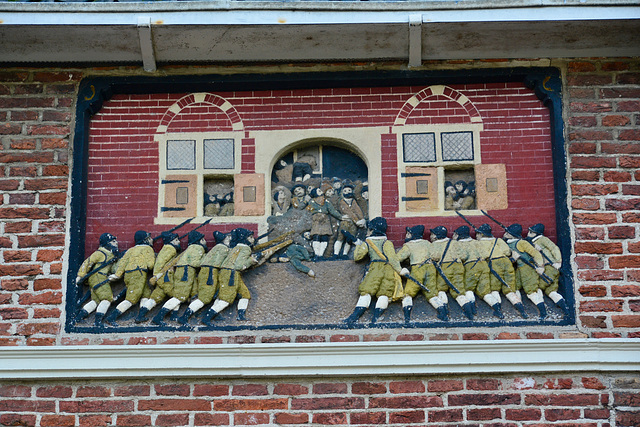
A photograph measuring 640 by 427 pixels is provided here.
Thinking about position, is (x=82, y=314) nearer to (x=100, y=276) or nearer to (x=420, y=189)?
(x=100, y=276)

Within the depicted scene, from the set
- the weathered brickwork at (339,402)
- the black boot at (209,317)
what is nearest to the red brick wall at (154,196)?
the black boot at (209,317)

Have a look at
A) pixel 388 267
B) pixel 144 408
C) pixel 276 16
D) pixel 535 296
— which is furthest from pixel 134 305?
pixel 535 296

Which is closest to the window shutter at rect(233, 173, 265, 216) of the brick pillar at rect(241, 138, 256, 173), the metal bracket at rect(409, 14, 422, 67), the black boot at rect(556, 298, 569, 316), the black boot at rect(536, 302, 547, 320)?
the brick pillar at rect(241, 138, 256, 173)

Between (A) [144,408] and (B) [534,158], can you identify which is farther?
(B) [534,158]

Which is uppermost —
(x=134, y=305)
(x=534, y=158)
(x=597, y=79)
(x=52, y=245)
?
(x=597, y=79)

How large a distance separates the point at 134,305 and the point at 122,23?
2114 mm

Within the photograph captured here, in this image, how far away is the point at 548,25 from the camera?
6969mm

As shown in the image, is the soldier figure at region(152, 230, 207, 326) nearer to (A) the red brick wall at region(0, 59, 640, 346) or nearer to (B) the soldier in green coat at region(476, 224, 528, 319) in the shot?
(A) the red brick wall at region(0, 59, 640, 346)

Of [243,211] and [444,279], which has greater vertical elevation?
[243,211]

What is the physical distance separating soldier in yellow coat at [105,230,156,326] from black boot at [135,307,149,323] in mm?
88

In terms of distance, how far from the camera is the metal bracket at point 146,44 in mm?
6957

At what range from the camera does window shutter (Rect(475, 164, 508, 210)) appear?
711 centimetres

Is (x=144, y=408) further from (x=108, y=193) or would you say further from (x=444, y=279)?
(x=444, y=279)

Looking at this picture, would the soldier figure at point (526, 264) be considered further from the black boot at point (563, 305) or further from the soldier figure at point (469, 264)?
the soldier figure at point (469, 264)
